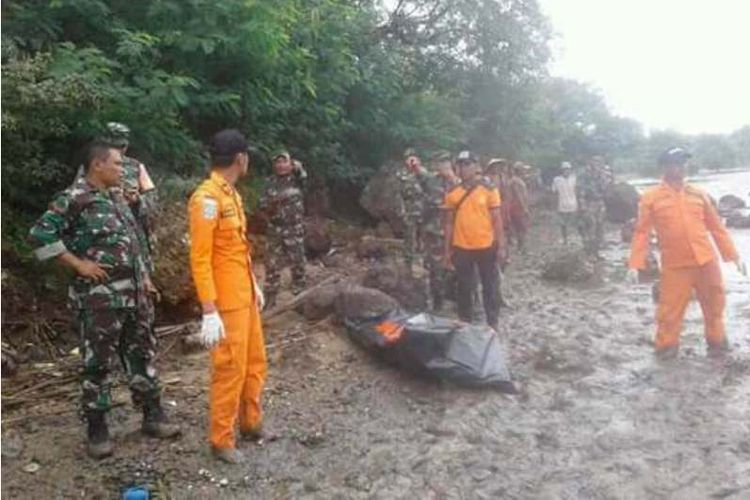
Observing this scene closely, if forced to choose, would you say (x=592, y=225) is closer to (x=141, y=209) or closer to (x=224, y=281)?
(x=141, y=209)

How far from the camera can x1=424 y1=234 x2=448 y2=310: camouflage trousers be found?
25.7 ft

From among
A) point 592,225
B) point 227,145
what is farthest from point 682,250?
point 592,225

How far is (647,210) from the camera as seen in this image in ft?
20.4

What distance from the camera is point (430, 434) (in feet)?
14.9

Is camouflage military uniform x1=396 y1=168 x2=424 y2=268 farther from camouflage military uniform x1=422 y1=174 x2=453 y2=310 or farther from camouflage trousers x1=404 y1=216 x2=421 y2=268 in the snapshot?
camouflage military uniform x1=422 y1=174 x2=453 y2=310

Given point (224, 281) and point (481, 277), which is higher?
point (224, 281)

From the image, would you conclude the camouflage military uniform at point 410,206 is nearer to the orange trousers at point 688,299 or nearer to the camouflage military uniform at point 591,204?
the orange trousers at point 688,299

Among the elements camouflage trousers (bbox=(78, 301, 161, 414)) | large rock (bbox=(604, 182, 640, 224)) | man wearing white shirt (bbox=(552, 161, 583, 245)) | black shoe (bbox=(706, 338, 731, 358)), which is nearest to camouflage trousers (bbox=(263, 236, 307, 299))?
camouflage trousers (bbox=(78, 301, 161, 414))

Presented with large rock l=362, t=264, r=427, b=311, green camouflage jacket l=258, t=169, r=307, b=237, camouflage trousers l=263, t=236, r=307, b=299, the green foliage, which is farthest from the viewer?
green camouflage jacket l=258, t=169, r=307, b=237

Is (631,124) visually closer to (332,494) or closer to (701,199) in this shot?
(701,199)

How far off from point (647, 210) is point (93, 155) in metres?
4.59

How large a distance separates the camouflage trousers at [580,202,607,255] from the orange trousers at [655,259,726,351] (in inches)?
269

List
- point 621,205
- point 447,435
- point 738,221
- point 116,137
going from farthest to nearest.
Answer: point 621,205 < point 738,221 < point 447,435 < point 116,137

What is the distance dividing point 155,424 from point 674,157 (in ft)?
15.2
